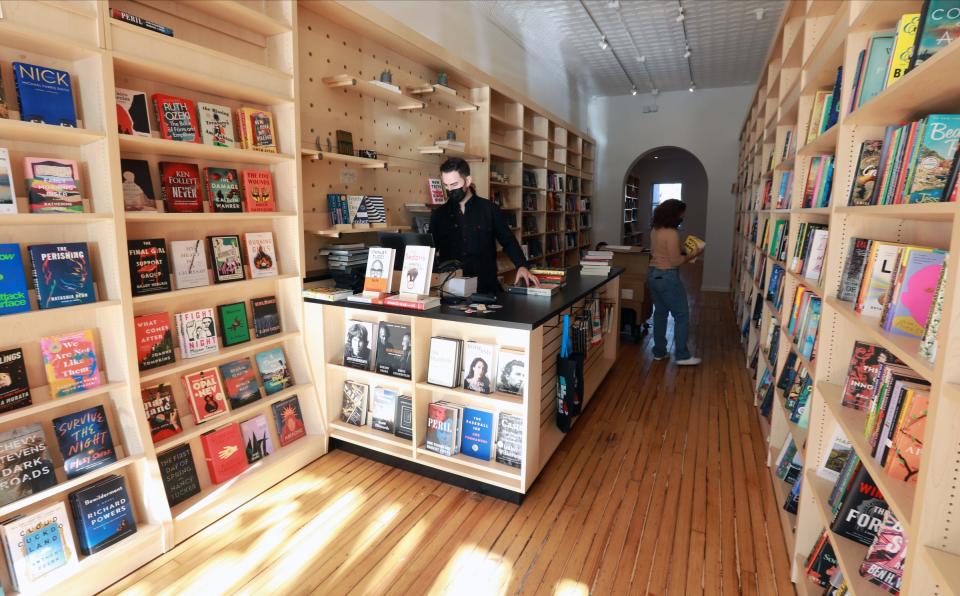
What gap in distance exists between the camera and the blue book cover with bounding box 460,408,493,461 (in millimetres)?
2883

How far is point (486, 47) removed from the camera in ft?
19.8

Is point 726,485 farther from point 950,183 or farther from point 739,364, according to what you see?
point 739,364

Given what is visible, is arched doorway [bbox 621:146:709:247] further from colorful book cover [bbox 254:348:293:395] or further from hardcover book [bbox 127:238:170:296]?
hardcover book [bbox 127:238:170:296]

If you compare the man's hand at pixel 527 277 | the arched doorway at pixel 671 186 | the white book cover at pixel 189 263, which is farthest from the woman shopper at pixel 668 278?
the arched doorway at pixel 671 186

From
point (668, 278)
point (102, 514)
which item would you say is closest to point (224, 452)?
point (102, 514)

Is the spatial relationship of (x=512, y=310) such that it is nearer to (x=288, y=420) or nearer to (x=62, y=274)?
(x=288, y=420)

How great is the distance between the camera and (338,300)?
3.04 metres

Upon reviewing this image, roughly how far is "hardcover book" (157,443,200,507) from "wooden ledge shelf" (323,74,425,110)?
2432 millimetres

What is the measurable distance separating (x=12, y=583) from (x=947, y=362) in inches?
A: 121

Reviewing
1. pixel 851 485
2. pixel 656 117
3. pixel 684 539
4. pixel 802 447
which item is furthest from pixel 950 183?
pixel 656 117

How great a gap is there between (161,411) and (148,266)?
724 mm

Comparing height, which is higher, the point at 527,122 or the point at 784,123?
the point at 527,122

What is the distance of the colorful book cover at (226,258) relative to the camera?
2693mm

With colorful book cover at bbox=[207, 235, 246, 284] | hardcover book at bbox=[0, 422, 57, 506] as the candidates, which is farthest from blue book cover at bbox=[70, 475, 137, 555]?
colorful book cover at bbox=[207, 235, 246, 284]
